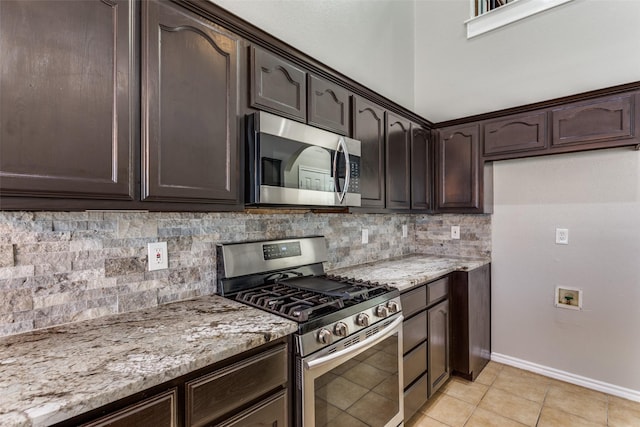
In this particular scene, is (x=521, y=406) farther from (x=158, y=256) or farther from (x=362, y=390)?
(x=158, y=256)

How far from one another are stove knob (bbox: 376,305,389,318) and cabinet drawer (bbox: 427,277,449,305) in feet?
2.13

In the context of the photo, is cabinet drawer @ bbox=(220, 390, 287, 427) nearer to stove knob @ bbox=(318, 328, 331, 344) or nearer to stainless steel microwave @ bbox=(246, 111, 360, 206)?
stove knob @ bbox=(318, 328, 331, 344)

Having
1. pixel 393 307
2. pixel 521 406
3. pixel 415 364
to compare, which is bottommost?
pixel 521 406

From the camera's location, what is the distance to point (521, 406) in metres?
2.27

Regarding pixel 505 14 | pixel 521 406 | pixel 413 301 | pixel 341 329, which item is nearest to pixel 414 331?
pixel 413 301

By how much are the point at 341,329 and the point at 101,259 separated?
105 centimetres

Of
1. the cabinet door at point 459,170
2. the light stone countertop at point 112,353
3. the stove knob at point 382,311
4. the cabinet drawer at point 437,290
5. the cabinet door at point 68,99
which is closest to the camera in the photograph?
the light stone countertop at point 112,353

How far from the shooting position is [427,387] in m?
2.19

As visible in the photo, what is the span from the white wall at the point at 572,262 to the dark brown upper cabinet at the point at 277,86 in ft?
6.87

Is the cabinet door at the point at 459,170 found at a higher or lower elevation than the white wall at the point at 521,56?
lower

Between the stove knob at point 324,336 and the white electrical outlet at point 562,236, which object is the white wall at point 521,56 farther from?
the stove knob at point 324,336

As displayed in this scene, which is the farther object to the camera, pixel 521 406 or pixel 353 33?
pixel 353 33

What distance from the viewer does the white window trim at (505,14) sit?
2691 millimetres

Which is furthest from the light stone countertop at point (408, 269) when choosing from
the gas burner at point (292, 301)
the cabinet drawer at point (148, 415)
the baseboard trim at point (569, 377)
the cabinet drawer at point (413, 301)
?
the cabinet drawer at point (148, 415)
